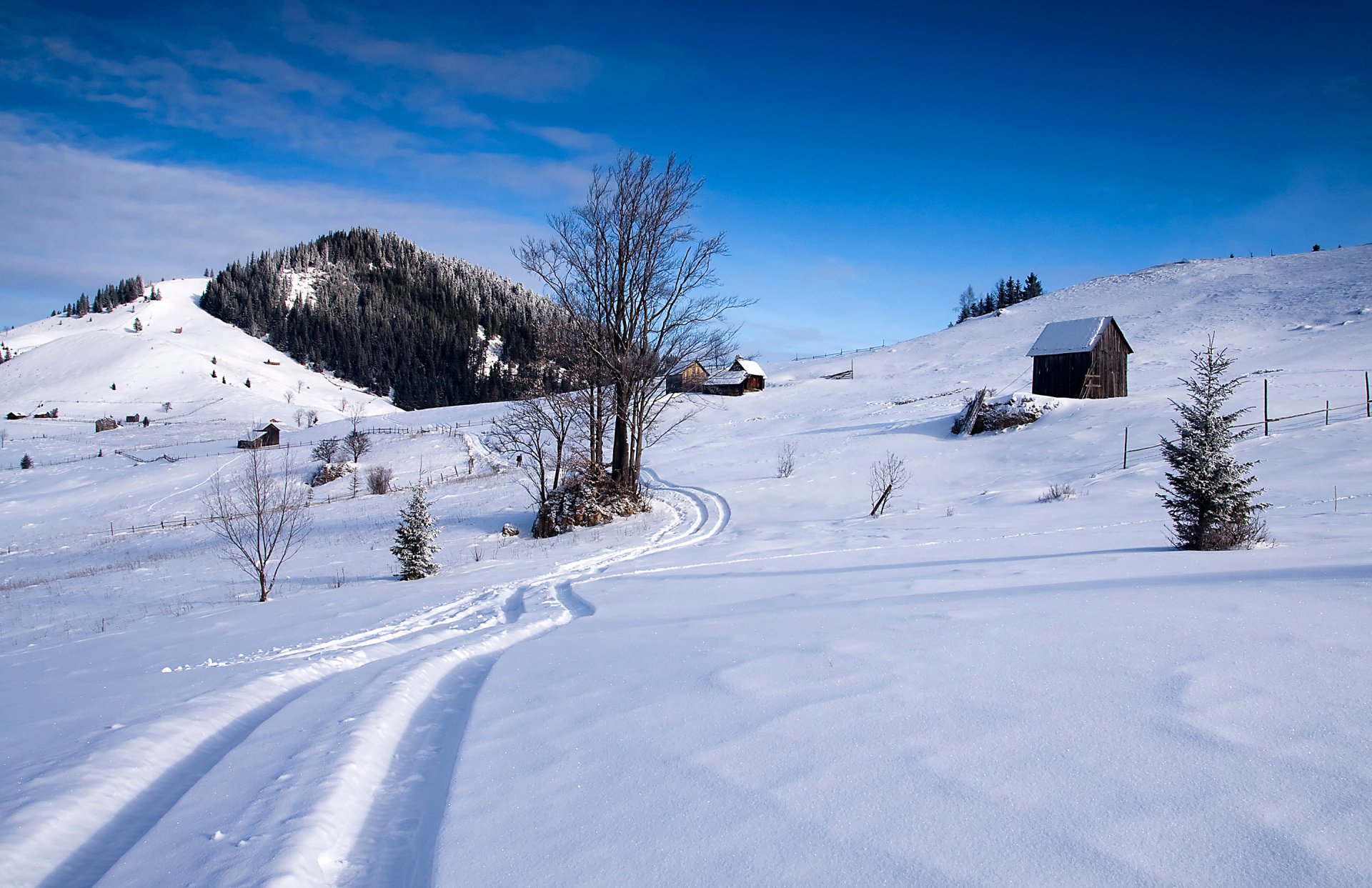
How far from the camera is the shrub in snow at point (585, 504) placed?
19.5 m

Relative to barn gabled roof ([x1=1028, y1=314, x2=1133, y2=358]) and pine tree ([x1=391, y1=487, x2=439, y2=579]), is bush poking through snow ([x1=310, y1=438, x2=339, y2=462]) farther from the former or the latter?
barn gabled roof ([x1=1028, y1=314, x2=1133, y2=358])

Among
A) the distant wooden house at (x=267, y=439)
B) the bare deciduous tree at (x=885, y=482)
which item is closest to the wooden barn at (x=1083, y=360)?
the bare deciduous tree at (x=885, y=482)

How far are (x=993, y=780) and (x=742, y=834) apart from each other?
3.63ft

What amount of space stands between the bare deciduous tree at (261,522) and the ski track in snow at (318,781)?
9.37 meters

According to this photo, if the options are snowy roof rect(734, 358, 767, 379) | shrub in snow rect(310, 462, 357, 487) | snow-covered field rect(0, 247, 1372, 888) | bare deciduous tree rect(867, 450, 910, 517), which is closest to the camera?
snow-covered field rect(0, 247, 1372, 888)

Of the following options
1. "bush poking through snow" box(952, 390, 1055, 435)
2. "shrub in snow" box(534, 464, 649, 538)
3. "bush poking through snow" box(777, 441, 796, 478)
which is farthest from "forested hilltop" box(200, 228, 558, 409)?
"shrub in snow" box(534, 464, 649, 538)

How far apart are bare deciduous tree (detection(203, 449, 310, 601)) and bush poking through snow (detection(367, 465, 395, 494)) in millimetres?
3628

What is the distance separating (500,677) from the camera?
207 inches

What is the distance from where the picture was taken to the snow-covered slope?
8938cm

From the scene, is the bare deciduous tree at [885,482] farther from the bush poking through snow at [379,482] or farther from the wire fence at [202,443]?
the wire fence at [202,443]

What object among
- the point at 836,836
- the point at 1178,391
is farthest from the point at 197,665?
the point at 1178,391

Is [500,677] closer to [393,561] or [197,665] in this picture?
[197,665]

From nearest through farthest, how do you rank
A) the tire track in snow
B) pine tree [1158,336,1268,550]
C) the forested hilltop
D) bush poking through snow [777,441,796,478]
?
the tire track in snow < pine tree [1158,336,1268,550] < bush poking through snow [777,441,796,478] < the forested hilltop

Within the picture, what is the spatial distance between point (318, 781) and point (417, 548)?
38.5 ft
